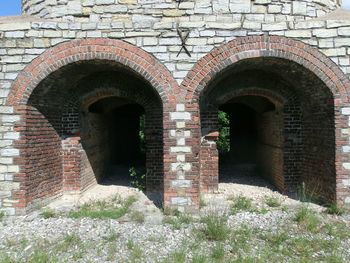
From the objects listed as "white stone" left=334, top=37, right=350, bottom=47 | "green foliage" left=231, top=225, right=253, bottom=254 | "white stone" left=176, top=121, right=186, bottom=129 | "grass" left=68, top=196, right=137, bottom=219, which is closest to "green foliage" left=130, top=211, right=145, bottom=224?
"grass" left=68, top=196, right=137, bottom=219

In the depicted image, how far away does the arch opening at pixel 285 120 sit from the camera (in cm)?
678

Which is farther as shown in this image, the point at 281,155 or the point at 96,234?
the point at 281,155

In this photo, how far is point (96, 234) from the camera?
5402 millimetres

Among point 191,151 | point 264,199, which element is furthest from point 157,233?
point 264,199

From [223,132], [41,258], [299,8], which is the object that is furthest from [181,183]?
[223,132]

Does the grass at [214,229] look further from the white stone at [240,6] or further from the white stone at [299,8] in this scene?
the white stone at [299,8]

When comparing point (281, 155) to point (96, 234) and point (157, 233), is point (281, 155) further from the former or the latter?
point (96, 234)

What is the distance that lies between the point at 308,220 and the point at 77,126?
5.37 m

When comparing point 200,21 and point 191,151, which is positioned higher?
point 200,21

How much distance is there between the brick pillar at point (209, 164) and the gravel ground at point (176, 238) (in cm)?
98

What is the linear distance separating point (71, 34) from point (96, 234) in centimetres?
384

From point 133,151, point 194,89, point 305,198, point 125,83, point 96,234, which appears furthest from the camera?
point 133,151

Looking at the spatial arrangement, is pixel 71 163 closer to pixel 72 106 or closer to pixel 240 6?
pixel 72 106

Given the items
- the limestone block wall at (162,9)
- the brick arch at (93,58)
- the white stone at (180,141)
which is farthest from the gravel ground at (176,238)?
the limestone block wall at (162,9)
